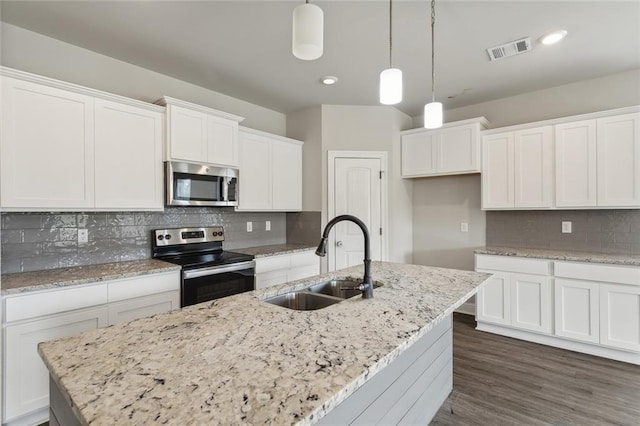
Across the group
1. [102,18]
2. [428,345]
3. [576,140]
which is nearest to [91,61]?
[102,18]

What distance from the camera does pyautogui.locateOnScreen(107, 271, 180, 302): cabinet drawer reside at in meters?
2.25

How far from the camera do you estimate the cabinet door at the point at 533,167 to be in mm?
3324

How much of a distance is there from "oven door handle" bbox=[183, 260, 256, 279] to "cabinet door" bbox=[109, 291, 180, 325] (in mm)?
172

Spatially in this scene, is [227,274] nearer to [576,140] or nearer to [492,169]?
[492,169]

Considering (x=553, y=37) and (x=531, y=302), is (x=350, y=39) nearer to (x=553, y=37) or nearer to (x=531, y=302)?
(x=553, y=37)

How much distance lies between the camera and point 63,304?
6.69ft

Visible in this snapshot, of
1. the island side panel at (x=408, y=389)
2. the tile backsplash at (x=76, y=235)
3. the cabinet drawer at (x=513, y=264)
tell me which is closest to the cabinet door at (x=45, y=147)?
the tile backsplash at (x=76, y=235)

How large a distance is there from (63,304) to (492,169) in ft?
13.6

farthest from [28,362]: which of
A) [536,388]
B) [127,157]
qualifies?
[536,388]

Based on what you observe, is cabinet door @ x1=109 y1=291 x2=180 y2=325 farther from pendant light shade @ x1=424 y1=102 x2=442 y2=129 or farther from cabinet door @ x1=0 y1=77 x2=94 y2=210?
pendant light shade @ x1=424 y1=102 x2=442 y2=129

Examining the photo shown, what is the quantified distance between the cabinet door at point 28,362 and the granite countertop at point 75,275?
0.22 m

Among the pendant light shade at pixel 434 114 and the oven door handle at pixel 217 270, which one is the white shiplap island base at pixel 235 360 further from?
the oven door handle at pixel 217 270

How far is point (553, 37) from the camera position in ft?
8.12

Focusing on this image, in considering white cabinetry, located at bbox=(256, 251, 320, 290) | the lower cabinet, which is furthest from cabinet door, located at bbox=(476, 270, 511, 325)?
white cabinetry, located at bbox=(256, 251, 320, 290)
